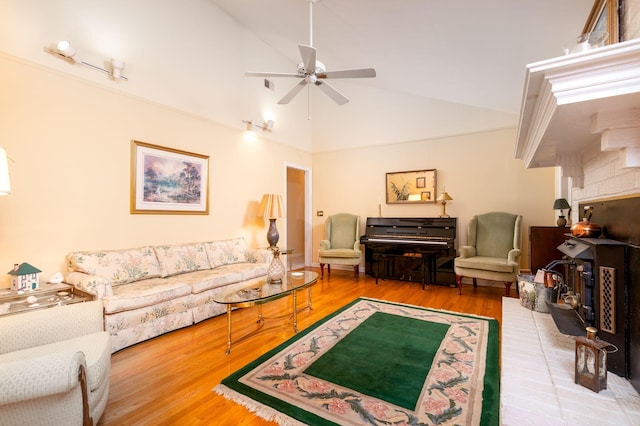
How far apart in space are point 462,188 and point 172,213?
4.33 m

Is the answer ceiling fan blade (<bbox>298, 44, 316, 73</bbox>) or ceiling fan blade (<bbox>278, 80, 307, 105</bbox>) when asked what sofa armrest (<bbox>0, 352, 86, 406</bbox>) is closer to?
ceiling fan blade (<bbox>298, 44, 316, 73</bbox>)

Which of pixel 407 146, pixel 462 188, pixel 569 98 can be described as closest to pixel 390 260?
pixel 462 188

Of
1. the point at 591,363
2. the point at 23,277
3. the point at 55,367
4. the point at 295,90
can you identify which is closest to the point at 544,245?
the point at 591,363

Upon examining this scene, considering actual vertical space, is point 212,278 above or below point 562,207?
below

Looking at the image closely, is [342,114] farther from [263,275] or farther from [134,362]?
[134,362]

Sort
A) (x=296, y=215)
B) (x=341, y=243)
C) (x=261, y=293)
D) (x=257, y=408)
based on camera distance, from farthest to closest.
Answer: (x=296, y=215), (x=341, y=243), (x=261, y=293), (x=257, y=408)

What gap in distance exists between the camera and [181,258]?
334 centimetres

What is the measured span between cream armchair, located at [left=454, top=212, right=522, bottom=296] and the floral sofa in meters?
2.82

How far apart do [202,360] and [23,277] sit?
61.4 inches

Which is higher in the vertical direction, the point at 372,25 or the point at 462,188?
the point at 372,25

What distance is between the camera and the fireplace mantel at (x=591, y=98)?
841 millimetres

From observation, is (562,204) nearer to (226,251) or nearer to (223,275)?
(223,275)

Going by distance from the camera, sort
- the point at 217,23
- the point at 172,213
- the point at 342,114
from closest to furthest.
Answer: the point at 172,213, the point at 217,23, the point at 342,114

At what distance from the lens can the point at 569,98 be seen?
0.93 meters
